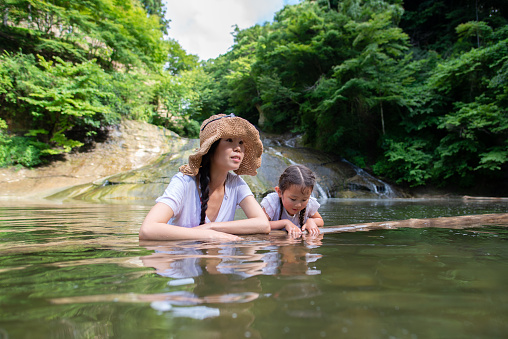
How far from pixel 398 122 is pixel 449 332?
16756 millimetres

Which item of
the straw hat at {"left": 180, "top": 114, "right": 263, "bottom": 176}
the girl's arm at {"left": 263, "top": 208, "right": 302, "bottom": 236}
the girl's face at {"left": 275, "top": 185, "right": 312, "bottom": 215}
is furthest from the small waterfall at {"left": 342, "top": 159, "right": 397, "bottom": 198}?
the straw hat at {"left": 180, "top": 114, "right": 263, "bottom": 176}

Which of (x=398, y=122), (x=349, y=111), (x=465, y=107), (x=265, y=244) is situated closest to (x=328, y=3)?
(x=349, y=111)

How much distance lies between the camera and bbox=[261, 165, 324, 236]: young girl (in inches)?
115

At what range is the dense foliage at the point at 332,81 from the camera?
11484mm

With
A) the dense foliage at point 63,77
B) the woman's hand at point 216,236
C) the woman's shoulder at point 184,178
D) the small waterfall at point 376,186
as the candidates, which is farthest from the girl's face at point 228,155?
the dense foliage at point 63,77

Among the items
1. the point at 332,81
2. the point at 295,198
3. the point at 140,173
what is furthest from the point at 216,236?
the point at 332,81

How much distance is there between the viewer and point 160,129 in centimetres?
1561

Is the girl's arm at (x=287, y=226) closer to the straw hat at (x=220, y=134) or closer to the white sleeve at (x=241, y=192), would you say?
the white sleeve at (x=241, y=192)

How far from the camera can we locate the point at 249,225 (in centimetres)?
250

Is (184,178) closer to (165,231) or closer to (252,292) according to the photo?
(165,231)

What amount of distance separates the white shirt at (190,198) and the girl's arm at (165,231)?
0.11 m

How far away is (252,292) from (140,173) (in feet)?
36.7

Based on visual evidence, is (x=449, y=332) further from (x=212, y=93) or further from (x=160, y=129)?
(x=212, y=93)

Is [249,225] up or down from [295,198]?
down
